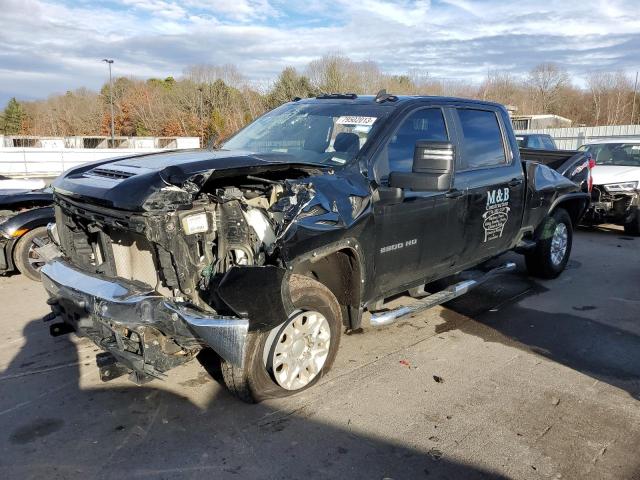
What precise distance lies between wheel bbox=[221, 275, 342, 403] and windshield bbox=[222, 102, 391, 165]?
39.6 inches

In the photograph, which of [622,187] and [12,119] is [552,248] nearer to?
[622,187]

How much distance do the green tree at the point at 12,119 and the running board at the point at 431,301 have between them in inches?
3010

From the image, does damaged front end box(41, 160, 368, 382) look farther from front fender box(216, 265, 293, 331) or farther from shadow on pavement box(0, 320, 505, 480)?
shadow on pavement box(0, 320, 505, 480)

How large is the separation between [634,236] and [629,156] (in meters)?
1.98

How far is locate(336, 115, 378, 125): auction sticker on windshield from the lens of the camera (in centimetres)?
423

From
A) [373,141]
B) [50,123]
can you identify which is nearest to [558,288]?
[373,141]

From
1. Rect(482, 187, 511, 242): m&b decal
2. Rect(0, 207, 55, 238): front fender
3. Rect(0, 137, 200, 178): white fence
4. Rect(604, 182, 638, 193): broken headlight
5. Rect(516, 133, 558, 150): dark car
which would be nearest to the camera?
Rect(482, 187, 511, 242): m&b decal

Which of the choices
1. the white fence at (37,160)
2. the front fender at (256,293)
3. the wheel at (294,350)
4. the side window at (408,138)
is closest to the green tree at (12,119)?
the white fence at (37,160)

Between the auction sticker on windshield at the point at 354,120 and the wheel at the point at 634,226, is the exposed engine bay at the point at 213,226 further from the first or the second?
the wheel at the point at 634,226

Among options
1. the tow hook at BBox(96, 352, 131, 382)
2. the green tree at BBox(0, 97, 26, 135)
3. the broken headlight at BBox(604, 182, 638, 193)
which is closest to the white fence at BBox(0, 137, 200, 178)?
the broken headlight at BBox(604, 182, 638, 193)

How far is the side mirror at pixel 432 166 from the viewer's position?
371 cm

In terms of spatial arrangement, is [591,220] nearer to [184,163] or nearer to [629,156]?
[629,156]

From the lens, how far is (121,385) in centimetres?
398

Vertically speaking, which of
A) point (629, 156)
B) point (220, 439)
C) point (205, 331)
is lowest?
point (220, 439)
